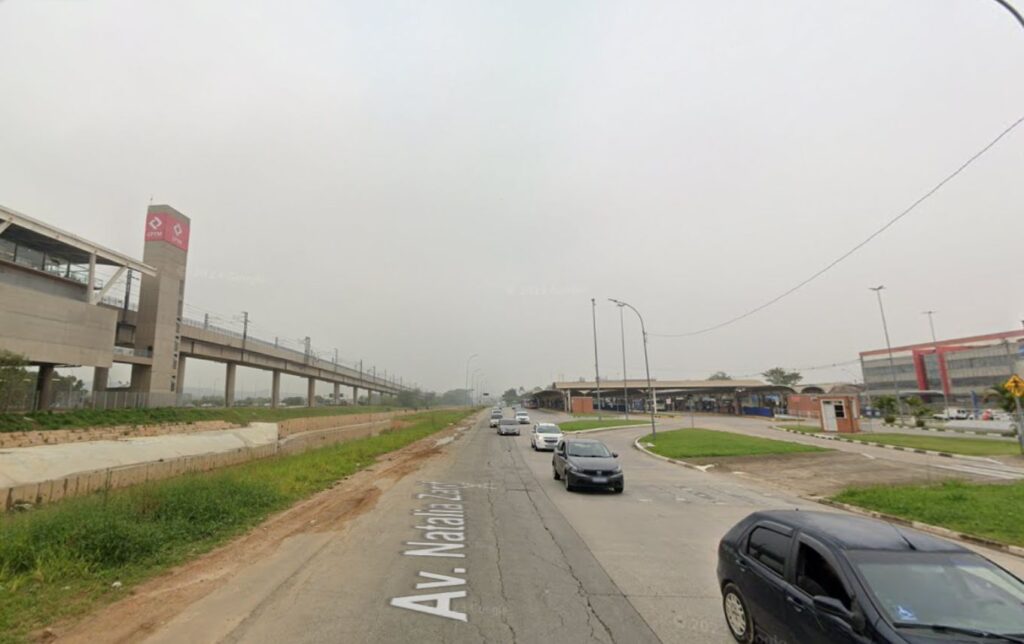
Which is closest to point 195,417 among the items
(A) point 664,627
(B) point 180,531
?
(B) point 180,531

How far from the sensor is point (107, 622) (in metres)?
5.76

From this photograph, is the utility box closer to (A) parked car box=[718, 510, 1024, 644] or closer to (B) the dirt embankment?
(B) the dirt embankment

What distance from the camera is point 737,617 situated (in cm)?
539

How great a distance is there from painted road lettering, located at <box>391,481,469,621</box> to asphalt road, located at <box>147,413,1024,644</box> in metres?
0.03

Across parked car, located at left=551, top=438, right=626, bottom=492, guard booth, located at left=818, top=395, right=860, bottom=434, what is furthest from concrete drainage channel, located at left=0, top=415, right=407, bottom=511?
guard booth, located at left=818, top=395, right=860, bottom=434

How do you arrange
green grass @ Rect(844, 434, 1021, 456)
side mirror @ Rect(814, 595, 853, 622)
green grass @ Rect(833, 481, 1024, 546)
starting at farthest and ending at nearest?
green grass @ Rect(844, 434, 1021, 456), green grass @ Rect(833, 481, 1024, 546), side mirror @ Rect(814, 595, 853, 622)

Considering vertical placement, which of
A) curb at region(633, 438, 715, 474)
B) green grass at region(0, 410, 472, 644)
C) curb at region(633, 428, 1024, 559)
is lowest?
curb at region(633, 428, 1024, 559)

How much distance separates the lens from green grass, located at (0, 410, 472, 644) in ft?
20.4

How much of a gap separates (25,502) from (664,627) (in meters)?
24.5

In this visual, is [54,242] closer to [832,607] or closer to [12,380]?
[12,380]

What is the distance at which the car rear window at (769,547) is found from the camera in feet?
15.9

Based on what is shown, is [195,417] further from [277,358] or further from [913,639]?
[913,639]

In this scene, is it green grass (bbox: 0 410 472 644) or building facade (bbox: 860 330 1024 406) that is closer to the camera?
green grass (bbox: 0 410 472 644)

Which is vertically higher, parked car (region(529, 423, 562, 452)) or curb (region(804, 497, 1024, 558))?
parked car (region(529, 423, 562, 452))
